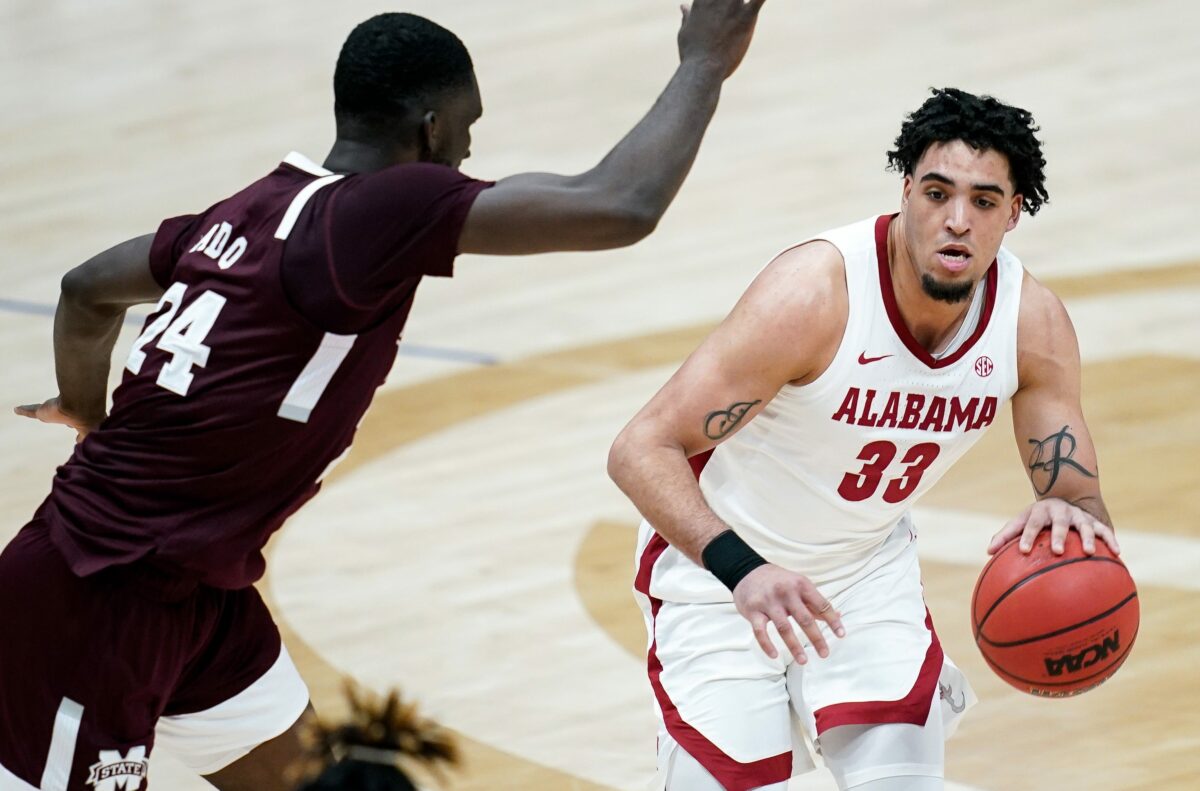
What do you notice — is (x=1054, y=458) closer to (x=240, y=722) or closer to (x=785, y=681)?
(x=785, y=681)

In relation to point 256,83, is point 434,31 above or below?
below

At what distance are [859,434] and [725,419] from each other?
1.17ft

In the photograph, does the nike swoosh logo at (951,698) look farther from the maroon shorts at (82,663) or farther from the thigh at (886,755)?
the maroon shorts at (82,663)

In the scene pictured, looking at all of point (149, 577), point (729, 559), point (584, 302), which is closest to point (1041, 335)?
point (729, 559)

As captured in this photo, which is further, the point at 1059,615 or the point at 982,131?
the point at 982,131

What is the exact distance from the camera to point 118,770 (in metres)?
3.79

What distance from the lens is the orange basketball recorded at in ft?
14.3

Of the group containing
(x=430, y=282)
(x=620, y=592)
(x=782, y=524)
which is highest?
(x=430, y=282)

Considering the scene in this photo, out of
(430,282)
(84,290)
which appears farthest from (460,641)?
(430,282)

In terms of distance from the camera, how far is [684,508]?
4160 mm

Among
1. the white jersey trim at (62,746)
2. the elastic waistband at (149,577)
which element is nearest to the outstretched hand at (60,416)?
the elastic waistband at (149,577)

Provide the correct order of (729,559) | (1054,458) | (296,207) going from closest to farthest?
1. (296,207)
2. (729,559)
3. (1054,458)

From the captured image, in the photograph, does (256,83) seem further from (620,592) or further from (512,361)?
(620,592)

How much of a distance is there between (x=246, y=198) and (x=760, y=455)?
1441 mm
